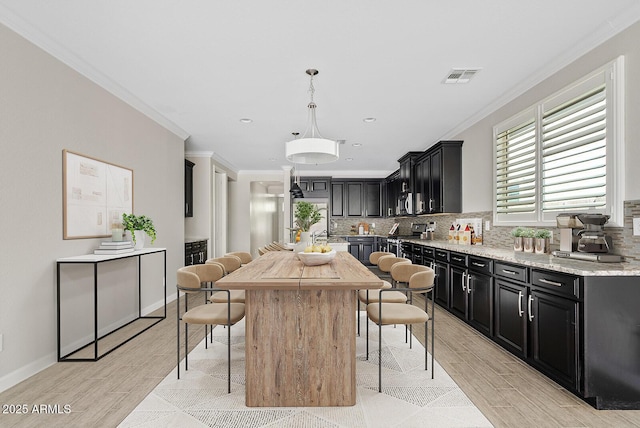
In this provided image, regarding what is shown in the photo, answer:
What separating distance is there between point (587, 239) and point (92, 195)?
14.3 ft

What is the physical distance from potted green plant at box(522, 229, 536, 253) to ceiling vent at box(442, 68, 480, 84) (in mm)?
1626

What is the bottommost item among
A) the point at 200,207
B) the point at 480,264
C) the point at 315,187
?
the point at 480,264

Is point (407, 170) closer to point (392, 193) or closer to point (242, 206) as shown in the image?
point (392, 193)

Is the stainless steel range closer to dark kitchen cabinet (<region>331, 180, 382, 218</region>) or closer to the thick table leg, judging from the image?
dark kitchen cabinet (<region>331, 180, 382, 218</region>)

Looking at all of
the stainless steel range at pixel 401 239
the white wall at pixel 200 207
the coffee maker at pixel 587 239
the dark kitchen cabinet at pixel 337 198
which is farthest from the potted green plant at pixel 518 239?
the dark kitchen cabinet at pixel 337 198

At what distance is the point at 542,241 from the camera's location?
3256mm

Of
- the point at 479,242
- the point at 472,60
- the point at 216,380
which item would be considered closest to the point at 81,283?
the point at 216,380

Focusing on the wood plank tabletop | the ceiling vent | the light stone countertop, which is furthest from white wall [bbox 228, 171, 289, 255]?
the light stone countertop

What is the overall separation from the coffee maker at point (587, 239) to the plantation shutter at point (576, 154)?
0.19 m

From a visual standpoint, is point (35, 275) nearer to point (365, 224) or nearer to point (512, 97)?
point (512, 97)

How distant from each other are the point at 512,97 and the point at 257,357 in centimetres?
376

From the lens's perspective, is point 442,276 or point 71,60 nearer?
point 71,60

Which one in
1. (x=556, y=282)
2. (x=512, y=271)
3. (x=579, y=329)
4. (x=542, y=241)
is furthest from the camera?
(x=542, y=241)

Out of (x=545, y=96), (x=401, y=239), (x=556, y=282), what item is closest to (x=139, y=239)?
(x=556, y=282)
